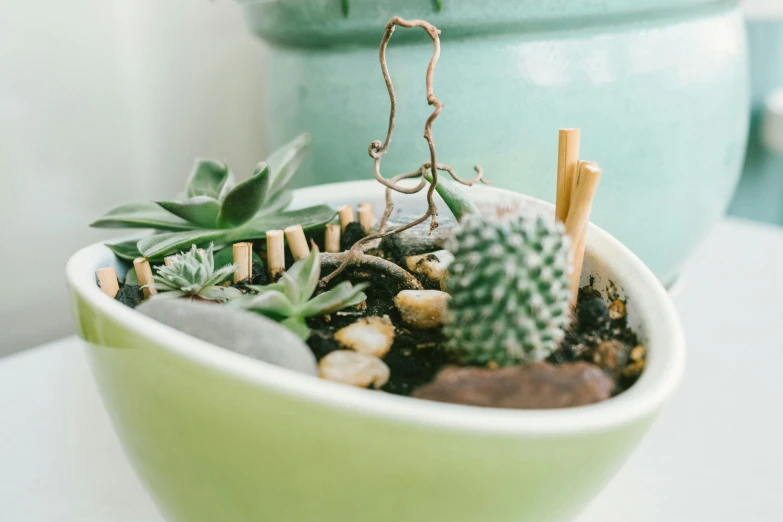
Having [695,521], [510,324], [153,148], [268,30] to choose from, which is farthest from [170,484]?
[153,148]

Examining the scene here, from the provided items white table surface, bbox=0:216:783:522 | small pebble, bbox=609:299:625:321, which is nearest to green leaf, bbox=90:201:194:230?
white table surface, bbox=0:216:783:522

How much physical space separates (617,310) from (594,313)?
0.05 feet

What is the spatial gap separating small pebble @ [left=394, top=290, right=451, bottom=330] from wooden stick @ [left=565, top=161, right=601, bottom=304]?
0.29 feet

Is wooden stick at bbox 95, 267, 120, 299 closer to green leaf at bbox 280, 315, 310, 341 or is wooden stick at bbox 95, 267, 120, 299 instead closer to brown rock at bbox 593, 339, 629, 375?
green leaf at bbox 280, 315, 310, 341

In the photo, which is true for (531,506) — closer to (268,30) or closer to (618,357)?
(618,357)

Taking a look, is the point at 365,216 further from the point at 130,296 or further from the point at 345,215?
the point at 130,296

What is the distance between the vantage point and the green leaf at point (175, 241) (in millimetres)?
467

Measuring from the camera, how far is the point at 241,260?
494 millimetres

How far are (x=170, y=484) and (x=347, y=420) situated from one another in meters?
0.15

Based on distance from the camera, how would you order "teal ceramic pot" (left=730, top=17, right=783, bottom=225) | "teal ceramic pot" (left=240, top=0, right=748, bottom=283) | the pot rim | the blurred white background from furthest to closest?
"teal ceramic pot" (left=730, top=17, right=783, bottom=225)
the blurred white background
"teal ceramic pot" (left=240, top=0, right=748, bottom=283)
the pot rim

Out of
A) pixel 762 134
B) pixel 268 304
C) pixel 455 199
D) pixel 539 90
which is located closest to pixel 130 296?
pixel 268 304

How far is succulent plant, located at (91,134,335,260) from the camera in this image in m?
0.48

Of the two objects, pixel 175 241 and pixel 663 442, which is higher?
pixel 175 241

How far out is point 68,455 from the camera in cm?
57
